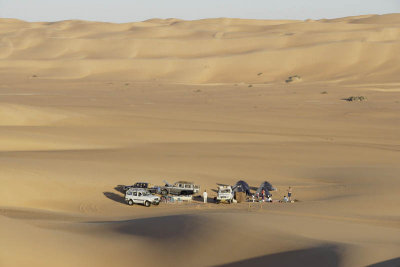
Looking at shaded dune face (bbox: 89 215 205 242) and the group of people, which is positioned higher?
the group of people

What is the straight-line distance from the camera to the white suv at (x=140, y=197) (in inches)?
859

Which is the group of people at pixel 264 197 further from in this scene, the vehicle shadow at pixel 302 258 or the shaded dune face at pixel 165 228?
the vehicle shadow at pixel 302 258

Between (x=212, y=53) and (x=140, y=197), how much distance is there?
276 ft

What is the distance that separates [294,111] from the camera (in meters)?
48.6

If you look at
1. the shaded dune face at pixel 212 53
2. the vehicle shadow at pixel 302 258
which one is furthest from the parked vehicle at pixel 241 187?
the shaded dune face at pixel 212 53

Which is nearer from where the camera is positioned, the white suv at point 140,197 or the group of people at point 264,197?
the white suv at point 140,197

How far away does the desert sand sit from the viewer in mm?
13664

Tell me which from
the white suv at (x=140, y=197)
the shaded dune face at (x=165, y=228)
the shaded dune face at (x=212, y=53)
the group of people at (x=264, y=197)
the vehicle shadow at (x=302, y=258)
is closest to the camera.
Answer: the vehicle shadow at (x=302, y=258)

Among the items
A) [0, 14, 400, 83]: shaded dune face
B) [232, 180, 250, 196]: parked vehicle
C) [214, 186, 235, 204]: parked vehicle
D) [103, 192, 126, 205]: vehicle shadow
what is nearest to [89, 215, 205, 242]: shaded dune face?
[214, 186, 235, 204]: parked vehicle

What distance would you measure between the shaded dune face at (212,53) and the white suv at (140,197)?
60.1 meters

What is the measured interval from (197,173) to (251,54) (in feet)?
235

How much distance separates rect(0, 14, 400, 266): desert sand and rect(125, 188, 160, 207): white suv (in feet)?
0.94

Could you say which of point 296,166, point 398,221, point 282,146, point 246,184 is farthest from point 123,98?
point 398,221

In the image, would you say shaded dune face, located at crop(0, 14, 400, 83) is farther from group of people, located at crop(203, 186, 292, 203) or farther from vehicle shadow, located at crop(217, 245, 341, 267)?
vehicle shadow, located at crop(217, 245, 341, 267)
